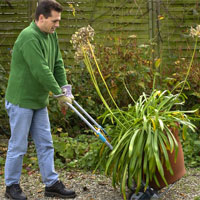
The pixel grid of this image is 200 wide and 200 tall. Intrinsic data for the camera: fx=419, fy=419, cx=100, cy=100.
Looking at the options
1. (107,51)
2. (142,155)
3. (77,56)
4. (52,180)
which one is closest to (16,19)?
(107,51)

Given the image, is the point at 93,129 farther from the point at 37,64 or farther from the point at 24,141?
the point at 37,64

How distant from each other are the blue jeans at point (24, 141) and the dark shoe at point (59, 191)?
5cm

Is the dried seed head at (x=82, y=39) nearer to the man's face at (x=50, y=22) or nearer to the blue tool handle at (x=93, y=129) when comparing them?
the man's face at (x=50, y=22)

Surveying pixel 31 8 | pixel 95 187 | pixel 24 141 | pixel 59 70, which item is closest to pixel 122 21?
pixel 31 8

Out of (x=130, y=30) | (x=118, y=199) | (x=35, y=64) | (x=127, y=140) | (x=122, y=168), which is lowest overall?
(x=118, y=199)

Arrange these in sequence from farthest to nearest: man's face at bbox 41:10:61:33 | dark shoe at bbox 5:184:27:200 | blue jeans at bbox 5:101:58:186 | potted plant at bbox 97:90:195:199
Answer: dark shoe at bbox 5:184:27:200 < blue jeans at bbox 5:101:58:186 < man's face at bbox 41:10:61:33 < potted plant at bbox 97:90:195:199

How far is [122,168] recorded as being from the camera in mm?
3812

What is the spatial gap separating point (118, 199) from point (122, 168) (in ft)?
1.25

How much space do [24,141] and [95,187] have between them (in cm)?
93

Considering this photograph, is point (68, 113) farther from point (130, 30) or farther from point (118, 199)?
point (118, 199)

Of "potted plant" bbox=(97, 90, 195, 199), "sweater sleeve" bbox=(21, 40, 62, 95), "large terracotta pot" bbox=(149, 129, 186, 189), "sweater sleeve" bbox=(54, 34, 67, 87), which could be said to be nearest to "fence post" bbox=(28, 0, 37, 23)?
"sweater sleeve" bbox=(54, 34, 67, 87)

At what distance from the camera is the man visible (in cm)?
371

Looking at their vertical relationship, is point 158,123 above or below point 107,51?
below

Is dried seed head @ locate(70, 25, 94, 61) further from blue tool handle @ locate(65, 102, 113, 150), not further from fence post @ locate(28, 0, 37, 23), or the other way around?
fence post @ locate(28, 0, 37, 23)
